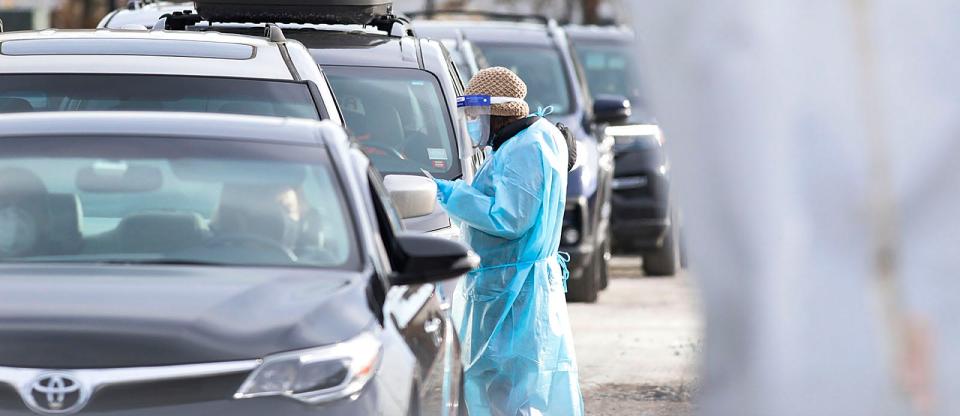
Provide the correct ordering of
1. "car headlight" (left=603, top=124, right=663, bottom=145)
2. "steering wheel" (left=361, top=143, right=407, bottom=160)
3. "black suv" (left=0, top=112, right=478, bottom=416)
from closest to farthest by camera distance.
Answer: "black suv" (left=0, top=112, right=478, bottom=416), "steering wheel" (left=361, top=143, right=407, bottom=160), "car headlight" (left=603, top=124, right=663, bottom=145)

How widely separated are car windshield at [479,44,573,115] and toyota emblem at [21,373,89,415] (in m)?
10.0

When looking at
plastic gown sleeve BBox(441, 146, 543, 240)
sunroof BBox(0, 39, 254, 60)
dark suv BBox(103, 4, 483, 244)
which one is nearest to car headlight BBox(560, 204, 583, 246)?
dark suv BBox(103, 4, 483, 244)

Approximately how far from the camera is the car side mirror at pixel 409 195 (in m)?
6.07

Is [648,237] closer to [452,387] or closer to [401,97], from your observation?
[401,97]

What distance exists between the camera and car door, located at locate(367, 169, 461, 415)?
500 centimetres

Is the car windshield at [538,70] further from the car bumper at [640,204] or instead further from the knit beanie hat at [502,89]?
the knit beanie hat at [502,89]

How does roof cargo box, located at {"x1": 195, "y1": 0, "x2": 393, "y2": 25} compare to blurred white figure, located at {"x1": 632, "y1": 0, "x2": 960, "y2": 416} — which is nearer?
blurred white figure, located at {"x1": 632, "y1": 0, "x2": 960, "y2": 416}

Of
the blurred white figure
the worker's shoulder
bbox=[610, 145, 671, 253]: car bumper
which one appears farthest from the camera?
bbox=[610, 145, 671, 253]: car bumper

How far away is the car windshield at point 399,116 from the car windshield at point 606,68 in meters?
9.18

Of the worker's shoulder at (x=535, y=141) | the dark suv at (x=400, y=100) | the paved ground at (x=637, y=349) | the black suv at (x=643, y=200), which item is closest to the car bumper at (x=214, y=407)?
the worker's shoulder at (x=535, y=141)

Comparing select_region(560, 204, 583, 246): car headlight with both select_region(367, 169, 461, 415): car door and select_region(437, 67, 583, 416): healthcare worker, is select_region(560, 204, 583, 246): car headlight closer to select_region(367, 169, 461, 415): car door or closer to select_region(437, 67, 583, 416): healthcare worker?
select_region(437, 67, 583, 416): healthcare worker

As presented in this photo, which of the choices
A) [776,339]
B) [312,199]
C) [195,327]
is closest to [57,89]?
[312,199]

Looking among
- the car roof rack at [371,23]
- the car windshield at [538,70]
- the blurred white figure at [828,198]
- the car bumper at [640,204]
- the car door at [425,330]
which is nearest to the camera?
the blurred white figure at [828,198]

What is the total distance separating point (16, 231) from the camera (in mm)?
5250
